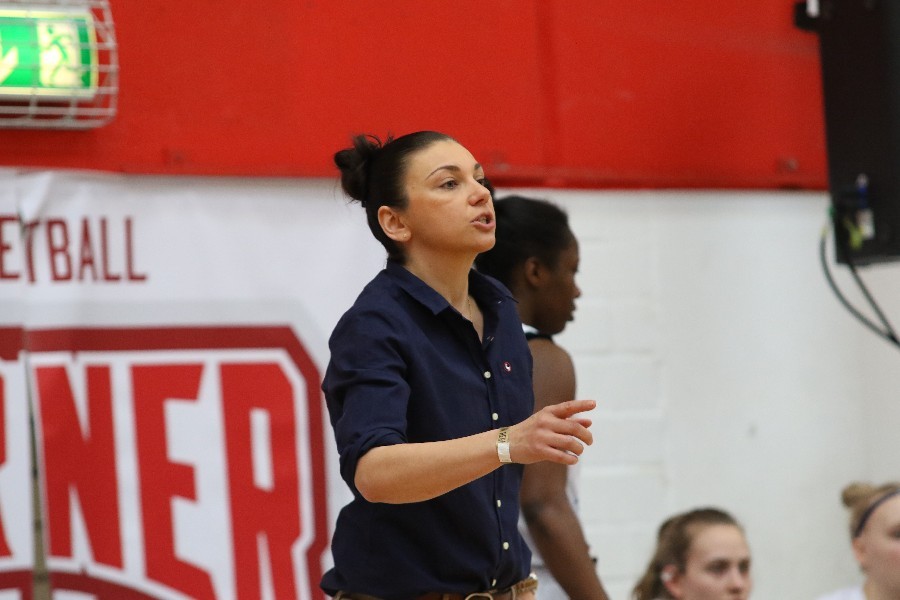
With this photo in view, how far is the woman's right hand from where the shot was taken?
1.42 meters

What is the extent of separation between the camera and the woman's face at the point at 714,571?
261cm

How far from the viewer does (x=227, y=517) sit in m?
2.83

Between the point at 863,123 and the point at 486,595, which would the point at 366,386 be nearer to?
the point at 486,595

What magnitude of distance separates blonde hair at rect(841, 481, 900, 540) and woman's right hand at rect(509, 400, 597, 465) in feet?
4.83

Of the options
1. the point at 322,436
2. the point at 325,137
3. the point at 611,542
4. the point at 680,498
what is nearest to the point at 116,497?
the point at 322,436

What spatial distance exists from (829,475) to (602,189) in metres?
1.02

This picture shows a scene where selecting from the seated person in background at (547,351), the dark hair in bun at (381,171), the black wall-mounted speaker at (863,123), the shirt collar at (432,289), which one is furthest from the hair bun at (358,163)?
the black wall-mounted speaker at (863,123)

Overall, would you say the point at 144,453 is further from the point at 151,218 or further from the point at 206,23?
the point at 206,23

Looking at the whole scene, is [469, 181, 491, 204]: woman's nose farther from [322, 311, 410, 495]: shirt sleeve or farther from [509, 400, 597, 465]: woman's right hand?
[509, 400, 597, 465]: woman's right hand

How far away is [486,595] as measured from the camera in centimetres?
169

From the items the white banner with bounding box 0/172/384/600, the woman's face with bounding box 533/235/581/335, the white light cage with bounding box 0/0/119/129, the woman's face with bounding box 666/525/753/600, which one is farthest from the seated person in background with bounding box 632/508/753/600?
the white light cage with bounding box 0/0/119/129

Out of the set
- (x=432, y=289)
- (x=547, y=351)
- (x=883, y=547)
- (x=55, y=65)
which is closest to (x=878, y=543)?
(x=883, y=547)

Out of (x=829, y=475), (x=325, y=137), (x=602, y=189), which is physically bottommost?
(x=829, y=475)

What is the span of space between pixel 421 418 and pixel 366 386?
0.11 metres
